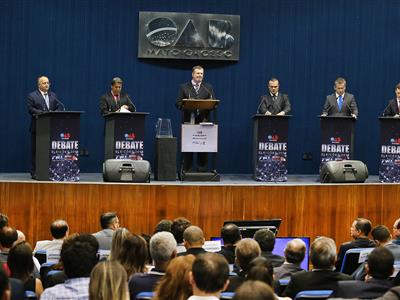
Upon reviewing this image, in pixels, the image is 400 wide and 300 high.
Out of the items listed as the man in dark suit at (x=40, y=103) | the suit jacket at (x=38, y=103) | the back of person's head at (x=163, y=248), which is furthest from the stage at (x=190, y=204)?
the back of person's head at (x=163, y=248)

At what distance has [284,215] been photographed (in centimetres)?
976

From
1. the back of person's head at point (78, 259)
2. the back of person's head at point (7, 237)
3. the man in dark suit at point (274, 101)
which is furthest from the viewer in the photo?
the man in dark suit at point (274, 101)

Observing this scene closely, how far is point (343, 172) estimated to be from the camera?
1017 centimetres

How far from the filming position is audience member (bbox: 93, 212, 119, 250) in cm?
701

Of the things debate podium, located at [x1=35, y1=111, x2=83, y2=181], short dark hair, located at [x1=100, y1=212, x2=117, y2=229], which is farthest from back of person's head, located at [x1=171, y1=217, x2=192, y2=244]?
debate podium, located at [x1=35, y1=111, x2=83, y2=181]

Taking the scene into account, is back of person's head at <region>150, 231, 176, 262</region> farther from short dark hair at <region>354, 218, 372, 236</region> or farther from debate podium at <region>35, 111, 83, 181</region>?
debate podium at <region>35, 111, 83, 181</region>

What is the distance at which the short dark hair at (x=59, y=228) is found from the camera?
22.2 feet

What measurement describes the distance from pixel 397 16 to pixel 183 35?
11.4 ft

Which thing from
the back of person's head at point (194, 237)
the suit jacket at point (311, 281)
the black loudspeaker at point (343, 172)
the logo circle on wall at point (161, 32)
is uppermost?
the logo circle on wall at point (161, 32)

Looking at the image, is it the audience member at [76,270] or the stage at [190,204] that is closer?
the audience member at [76,270]

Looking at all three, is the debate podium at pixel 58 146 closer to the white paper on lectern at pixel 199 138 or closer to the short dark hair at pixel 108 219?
the white paper on lectern at pixel 199 138

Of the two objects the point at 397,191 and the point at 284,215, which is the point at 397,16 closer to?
the point at 397,191

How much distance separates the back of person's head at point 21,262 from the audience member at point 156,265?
23.9 inches

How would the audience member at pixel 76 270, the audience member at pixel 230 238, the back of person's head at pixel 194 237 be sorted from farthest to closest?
1. the audience member at pixel 230 238
2. the back of person's head at pixel 194 237
3. the audience member at pixel 76 270
